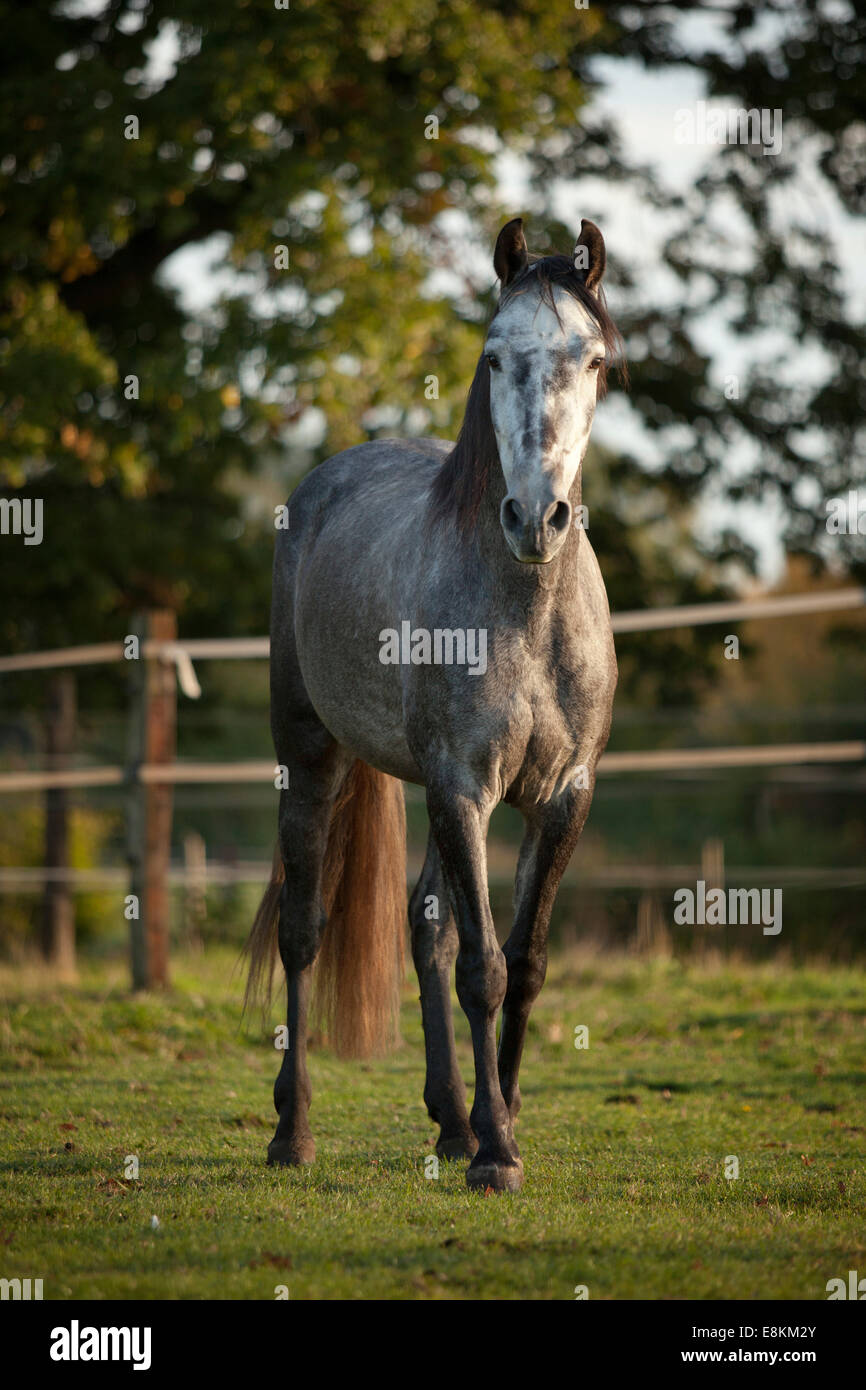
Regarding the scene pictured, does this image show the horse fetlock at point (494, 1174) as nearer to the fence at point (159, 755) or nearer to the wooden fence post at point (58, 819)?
the fence at point (159, 755)

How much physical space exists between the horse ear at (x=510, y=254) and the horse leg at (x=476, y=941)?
4.64ft

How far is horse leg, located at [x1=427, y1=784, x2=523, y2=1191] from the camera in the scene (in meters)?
3.64

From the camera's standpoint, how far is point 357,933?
4758mm

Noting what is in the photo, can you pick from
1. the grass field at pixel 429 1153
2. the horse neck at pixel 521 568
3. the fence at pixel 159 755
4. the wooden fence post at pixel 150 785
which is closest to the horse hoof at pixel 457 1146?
the grass field at pixel 429 1153

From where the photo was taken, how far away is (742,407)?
43.9ft

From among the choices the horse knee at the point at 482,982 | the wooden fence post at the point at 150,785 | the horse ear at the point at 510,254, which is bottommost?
the horse knee at the point at 482,982

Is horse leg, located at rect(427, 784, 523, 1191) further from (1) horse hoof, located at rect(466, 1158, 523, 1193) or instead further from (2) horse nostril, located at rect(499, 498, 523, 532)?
(2) horse nostril, located at rect(499, 498, 523, 532)

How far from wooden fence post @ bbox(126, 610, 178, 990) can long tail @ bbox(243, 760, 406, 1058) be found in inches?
114

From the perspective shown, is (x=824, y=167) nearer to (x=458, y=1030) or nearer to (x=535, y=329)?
(x=458, y=1030)

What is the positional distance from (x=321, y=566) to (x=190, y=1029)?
8.49ft

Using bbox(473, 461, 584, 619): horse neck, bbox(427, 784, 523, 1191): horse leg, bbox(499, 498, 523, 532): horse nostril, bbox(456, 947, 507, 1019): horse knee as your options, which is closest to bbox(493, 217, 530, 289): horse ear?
bbox(473, 461, 584, 619): horse neck

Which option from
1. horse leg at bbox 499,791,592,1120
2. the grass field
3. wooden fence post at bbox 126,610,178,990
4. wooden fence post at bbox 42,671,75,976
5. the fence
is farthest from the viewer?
wooden fence post at bbox 42,671,75,976

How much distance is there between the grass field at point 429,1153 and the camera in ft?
9.21
